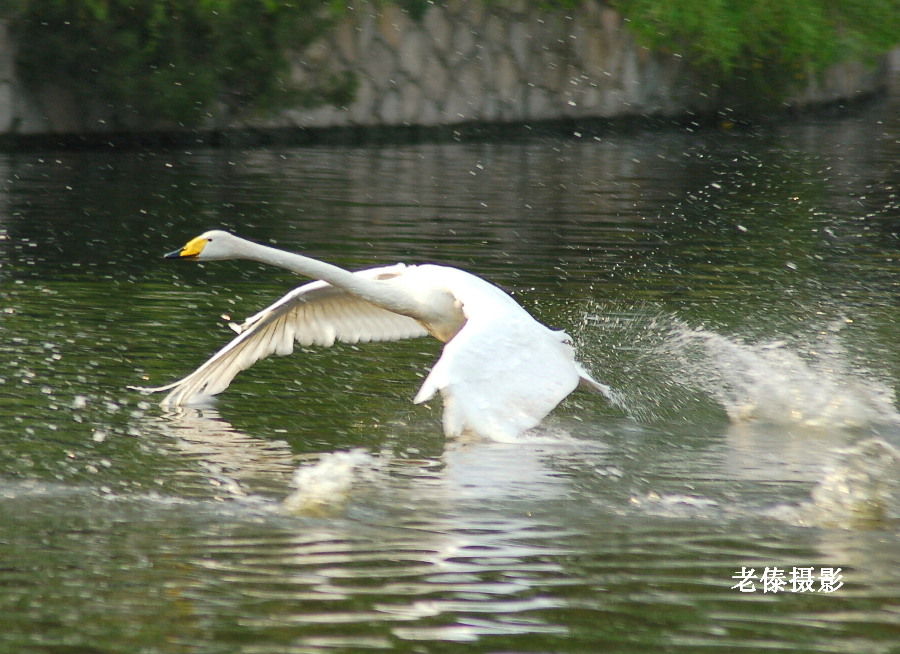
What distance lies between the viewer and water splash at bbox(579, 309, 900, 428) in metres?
7.82

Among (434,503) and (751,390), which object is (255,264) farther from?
(434,503)

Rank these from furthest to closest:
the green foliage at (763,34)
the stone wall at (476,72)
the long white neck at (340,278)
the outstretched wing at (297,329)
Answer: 1. the green foliage at (763,34)
2. the stone wall at (476,72)
3. the outstretched wing at (297,329)
4. the long white neck at (340,278)

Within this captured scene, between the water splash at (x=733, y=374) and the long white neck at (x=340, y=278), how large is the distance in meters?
1.36

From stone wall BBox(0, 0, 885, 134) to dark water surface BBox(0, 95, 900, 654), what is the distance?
756 cm

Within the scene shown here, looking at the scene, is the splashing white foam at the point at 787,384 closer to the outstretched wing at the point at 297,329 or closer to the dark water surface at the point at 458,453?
the dark water surface at the point at 458,453

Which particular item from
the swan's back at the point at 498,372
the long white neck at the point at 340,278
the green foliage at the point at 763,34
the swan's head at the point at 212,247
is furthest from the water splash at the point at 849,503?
the green foliage at the point at 763,34

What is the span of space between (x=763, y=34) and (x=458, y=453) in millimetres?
19204

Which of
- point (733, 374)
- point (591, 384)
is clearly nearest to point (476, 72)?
point (733, 374)

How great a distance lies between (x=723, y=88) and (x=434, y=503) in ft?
74.9

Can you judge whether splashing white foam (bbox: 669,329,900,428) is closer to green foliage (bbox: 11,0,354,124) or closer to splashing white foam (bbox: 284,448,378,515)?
splashing white foam (bbox: 284,448,378,515)

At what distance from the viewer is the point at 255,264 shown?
40.0 feet

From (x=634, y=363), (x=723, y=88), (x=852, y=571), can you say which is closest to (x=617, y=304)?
(x=634, y=363)

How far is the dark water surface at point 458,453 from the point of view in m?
4.61

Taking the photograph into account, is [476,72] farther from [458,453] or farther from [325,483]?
[325,483]
